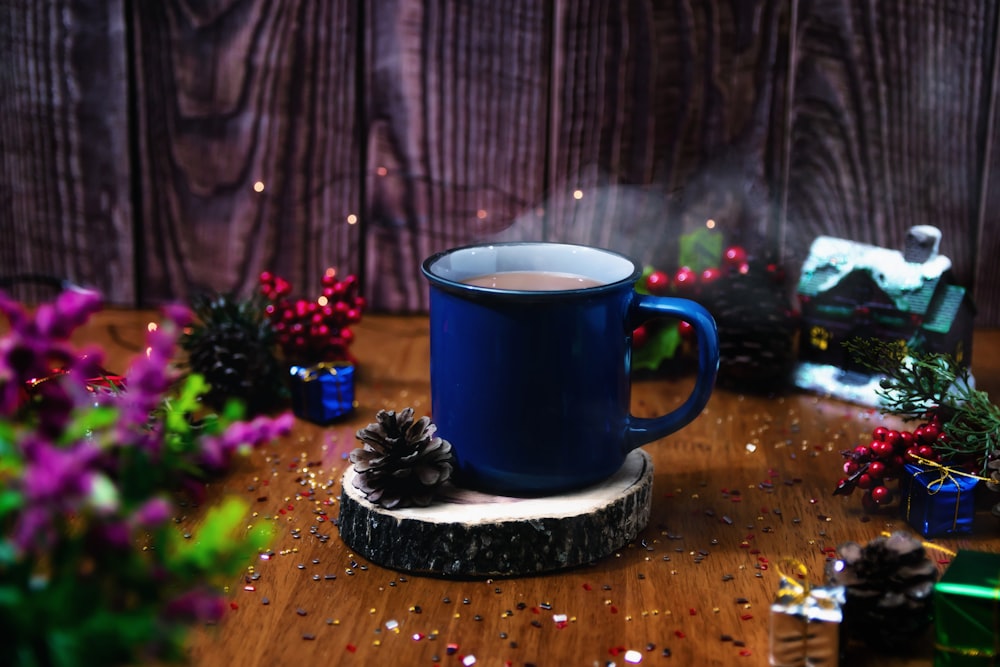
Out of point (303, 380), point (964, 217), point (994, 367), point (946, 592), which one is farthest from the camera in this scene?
point (964, 217)

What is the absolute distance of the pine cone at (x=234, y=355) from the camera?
104 centimetres

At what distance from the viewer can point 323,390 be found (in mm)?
1030

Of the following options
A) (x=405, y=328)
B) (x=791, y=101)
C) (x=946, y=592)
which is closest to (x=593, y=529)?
(x=946, y=592)

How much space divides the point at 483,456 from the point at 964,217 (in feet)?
2.46

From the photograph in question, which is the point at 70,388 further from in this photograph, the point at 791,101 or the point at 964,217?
the point at 964,217

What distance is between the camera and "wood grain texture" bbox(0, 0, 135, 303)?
4.11ft

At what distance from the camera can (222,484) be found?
0.92 meters

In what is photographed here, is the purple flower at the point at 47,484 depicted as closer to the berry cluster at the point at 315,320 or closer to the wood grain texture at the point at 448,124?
the berry cluster at the point at 315,320

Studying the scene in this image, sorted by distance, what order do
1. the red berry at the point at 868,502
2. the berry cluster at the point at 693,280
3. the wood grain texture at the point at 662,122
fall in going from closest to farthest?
the red berry at the point at 868,502
the berry cluster at the point at 693,280
the wood grain texture at the point at 662,122

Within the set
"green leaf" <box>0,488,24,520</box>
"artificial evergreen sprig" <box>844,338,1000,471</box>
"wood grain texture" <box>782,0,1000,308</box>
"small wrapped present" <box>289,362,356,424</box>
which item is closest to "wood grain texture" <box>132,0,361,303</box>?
"small wrapped present" <box>289,362,356,424</box>

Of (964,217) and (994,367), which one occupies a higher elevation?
(964,217)

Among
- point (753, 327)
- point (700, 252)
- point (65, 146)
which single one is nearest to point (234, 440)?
point (753, 327)

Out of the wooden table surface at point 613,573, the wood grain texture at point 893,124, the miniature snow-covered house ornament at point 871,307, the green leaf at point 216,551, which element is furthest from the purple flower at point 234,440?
the wood grain texture at point 893,124

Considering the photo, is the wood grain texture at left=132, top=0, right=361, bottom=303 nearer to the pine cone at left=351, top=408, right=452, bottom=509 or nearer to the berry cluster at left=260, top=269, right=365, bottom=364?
the berry cluster at left=260, top=269, right=365, bottom=364
